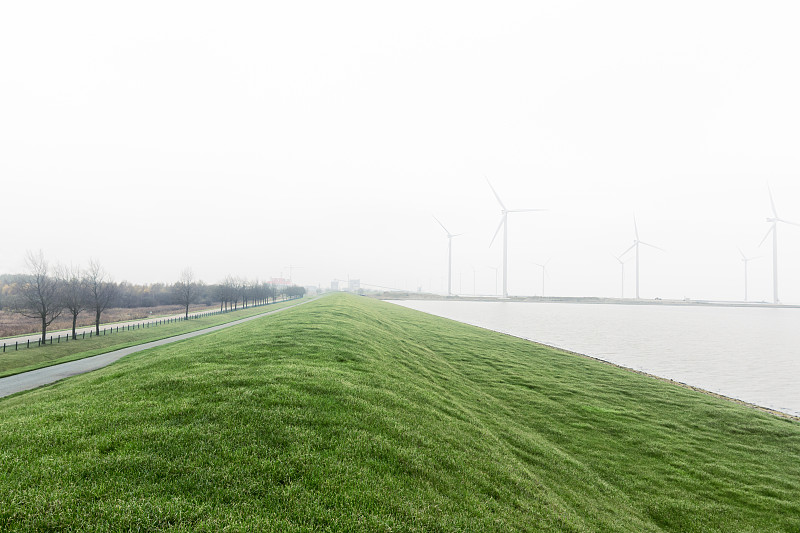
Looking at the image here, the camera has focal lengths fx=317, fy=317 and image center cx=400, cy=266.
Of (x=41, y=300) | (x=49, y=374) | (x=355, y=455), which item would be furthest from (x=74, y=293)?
(x=355, y=455)

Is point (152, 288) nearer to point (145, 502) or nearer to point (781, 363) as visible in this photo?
point (145, 502)

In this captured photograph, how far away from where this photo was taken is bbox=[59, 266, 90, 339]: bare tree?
4031 centimetres

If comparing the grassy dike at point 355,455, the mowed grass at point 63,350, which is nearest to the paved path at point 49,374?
the mowed grass at point 63,350

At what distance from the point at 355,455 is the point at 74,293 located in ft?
182

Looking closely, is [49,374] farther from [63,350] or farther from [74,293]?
[74,293]

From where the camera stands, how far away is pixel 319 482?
5273 millimetres

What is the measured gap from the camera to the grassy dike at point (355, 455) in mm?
4652

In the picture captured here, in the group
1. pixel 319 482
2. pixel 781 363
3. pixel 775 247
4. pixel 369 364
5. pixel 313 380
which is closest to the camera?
pixel 319 482

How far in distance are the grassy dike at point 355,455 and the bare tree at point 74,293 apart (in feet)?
137

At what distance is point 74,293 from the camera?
42.2m

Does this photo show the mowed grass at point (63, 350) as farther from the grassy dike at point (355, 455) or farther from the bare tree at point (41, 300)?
the grassy dike at point (355, 455)

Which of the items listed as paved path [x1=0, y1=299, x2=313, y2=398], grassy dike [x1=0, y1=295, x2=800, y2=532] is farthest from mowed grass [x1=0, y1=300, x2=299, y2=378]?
grassy dike [x1=0, y1=295, x2=800, y2=532]

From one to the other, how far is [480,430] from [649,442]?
7.68 metres

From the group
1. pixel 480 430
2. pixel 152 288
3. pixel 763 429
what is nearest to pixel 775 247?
pixel 763 429
